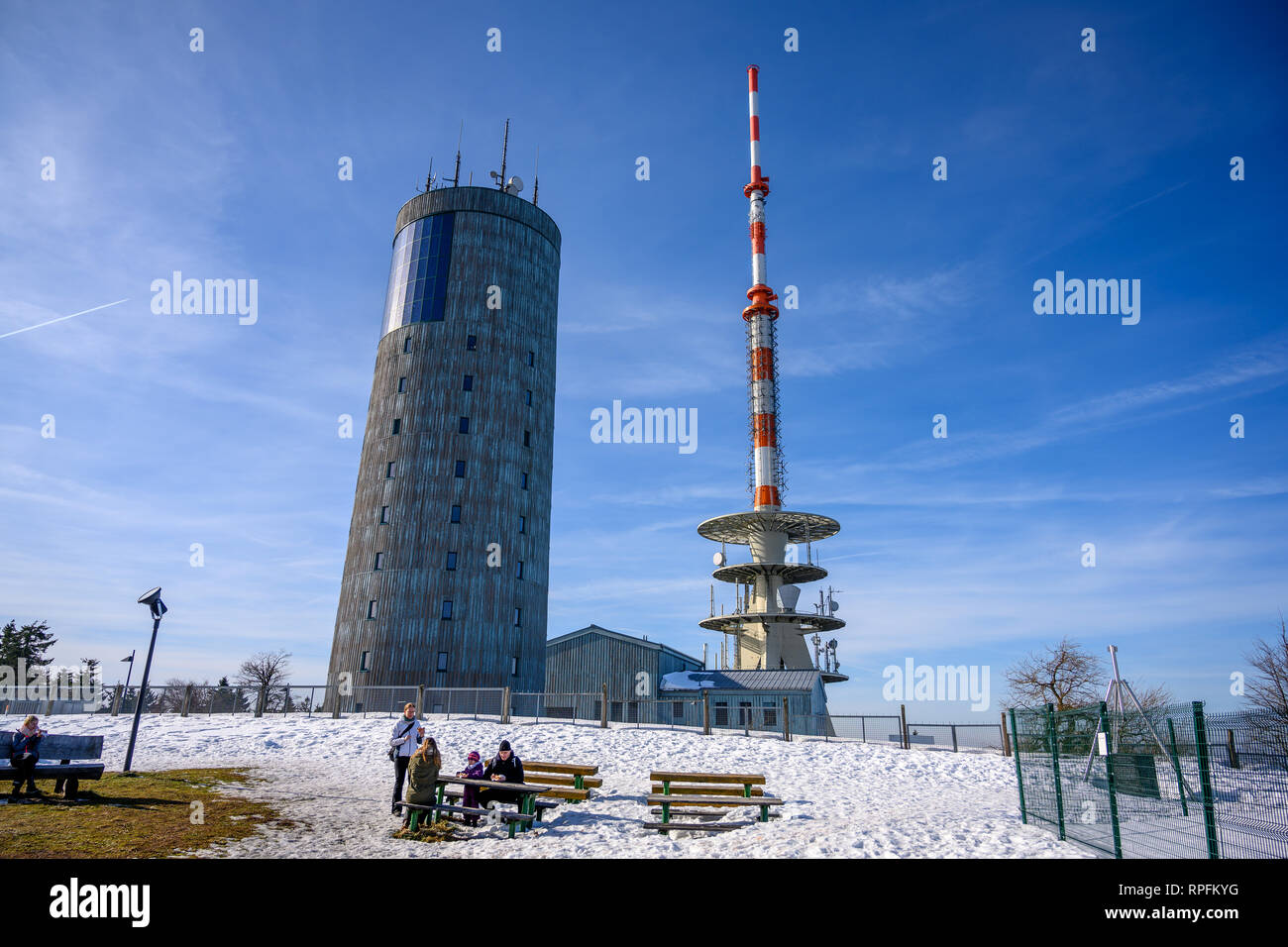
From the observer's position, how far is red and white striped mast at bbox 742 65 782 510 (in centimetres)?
5769

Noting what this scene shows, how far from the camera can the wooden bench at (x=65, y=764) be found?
13.6 metres

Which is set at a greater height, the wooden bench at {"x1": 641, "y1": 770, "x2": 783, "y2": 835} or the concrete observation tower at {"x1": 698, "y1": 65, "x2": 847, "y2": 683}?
the concrete observation tower at {"x1": 698, "y1": 65, "x2": 847, "y2": 683}

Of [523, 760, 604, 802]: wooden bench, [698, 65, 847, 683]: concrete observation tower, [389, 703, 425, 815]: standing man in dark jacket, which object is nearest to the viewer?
[389, 703, 425, 815]: standing man in dark jacket

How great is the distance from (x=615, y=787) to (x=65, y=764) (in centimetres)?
1161

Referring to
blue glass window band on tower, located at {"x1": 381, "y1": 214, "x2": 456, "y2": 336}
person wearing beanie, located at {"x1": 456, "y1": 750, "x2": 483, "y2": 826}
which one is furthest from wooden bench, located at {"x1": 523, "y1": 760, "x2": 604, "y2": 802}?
blue glass window band on tower, located at {"x1": 381, "y1": 214, "x2": 456, "y2": 336}

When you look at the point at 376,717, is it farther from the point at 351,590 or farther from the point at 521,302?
the point at 521,302

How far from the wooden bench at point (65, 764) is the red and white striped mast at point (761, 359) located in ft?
151

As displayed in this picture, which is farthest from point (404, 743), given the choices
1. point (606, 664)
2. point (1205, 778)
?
point (606, 664)

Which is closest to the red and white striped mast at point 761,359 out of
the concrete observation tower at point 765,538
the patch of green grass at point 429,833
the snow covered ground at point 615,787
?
the concrete observation tower at point 765,538

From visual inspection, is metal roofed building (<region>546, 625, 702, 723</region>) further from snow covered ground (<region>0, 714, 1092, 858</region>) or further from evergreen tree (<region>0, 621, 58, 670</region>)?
evergreen tree (<region>0, 621, 58, 670</region>)

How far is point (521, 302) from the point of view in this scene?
47.0 meters

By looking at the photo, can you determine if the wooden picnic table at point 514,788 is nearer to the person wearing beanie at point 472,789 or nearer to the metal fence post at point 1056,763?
the person wearing beanie at point 472,789

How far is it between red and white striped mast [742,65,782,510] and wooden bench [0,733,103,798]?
151 feet
